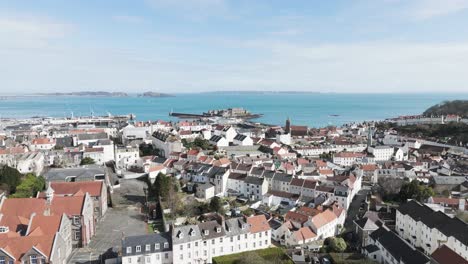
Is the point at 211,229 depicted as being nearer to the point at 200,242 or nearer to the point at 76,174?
the point at 200,242

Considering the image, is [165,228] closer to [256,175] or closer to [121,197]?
[121,197]

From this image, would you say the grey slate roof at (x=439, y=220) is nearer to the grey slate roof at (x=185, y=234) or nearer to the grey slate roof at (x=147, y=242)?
the grey slate roof at (x=185, y=234)

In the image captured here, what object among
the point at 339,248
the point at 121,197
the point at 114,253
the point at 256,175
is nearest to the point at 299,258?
the point at 339,248

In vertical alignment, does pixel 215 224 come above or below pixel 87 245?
above

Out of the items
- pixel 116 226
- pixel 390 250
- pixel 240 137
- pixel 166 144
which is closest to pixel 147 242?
pixel 116 226

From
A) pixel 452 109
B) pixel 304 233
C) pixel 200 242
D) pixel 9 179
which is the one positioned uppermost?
pixel 452 109
